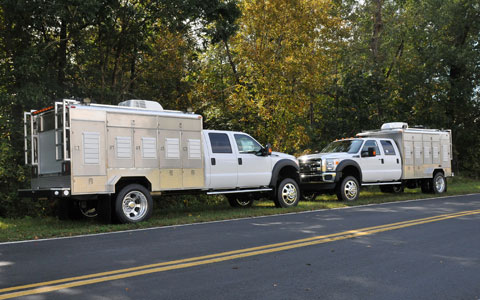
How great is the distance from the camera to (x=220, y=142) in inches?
525

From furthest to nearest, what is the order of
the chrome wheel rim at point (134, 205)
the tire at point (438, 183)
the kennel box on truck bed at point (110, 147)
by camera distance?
the tire at point (438, 183) → the chrome wheel rim at point (134, 205) → the kennel box on truck bed at point (110, 147)

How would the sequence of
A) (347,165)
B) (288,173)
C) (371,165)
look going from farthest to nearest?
(371,165), (347,165), (288,173)

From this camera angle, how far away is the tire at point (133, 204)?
1089 centimetres

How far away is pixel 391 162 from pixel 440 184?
12.2 feet

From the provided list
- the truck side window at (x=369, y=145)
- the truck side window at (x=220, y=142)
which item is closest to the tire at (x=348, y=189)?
the truck side window at (x=369, y=145)

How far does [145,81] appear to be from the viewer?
68.6 feet

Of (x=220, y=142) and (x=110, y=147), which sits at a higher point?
(x=220, y=142)

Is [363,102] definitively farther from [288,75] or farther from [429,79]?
[429,79]

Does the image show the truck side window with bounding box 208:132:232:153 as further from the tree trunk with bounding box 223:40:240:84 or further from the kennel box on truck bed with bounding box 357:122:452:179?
the tree trunk with bounding box 223:40:240:84

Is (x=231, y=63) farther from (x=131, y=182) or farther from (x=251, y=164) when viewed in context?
(x=131, y=182)

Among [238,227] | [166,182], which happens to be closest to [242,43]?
[166,182]

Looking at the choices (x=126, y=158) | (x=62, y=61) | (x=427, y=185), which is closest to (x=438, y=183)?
(x=427, y=185)

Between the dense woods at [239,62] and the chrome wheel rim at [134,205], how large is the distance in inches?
179

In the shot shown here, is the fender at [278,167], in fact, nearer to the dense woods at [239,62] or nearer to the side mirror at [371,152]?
the side mirror at [371,152]
